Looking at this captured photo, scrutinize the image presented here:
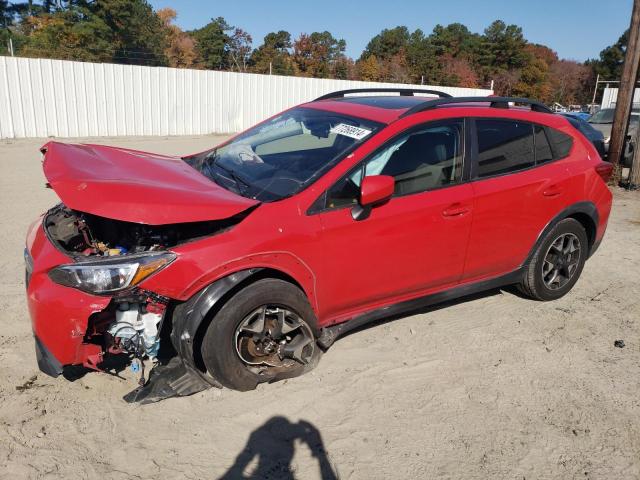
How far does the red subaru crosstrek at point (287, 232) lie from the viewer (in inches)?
113

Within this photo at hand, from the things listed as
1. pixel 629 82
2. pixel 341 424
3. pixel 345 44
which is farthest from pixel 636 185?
pixel 345 44

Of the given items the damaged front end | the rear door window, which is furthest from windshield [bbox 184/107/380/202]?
the rear door window

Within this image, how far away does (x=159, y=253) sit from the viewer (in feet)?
9.33

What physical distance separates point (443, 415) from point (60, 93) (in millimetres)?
15328

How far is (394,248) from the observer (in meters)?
3.50

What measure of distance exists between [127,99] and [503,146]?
14.9m

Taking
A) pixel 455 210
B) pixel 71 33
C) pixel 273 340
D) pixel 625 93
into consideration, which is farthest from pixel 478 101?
pixel 71 33

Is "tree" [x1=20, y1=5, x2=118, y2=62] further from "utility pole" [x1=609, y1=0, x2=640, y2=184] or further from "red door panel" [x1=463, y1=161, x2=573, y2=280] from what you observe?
"red door panel" [x1=463, y1=161, x2=573, y2=280]

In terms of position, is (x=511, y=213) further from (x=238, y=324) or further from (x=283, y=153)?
(x=238, y=324)

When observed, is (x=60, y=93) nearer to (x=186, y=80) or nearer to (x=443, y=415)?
(x=186, y=80)

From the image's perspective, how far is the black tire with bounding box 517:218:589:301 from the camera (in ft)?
14.6

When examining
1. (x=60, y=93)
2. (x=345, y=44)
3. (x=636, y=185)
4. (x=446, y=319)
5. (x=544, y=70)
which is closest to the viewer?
(x=446, y=319)

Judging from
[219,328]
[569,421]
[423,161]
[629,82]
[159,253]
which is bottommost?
[569,421]

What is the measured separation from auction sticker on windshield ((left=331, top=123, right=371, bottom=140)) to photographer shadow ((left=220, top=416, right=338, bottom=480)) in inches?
74.7
